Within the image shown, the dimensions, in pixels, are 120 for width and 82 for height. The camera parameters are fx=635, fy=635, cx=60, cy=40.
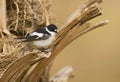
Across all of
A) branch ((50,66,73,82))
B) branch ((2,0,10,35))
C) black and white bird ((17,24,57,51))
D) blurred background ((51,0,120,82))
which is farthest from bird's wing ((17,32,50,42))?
blurred background ((51,0,120,82))

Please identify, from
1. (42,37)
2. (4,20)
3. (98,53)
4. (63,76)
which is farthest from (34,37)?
(98,53)

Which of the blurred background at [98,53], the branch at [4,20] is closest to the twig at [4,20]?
the branch at [4,20]

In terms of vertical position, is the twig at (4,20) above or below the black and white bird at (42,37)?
above

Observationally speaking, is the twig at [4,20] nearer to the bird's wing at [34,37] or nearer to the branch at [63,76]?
the bird's wing at [34,37]

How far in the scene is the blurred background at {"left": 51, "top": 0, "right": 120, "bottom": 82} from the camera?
3760mm

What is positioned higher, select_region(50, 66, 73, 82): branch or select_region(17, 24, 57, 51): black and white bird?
select_region(17, 24, 57, 51): black and white bird

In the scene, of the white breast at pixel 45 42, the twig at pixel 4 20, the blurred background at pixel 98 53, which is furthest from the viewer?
the blurred background at pixel 98 53

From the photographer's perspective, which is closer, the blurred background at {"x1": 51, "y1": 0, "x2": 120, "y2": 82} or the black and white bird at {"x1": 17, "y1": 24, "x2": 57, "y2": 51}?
the black and white bird at {"x1": 17, "y1": 24, "x2": 57, "y2": 51}

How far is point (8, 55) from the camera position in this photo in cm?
258

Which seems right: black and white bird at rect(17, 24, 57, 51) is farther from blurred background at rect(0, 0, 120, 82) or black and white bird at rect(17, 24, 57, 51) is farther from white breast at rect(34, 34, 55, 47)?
blurred background at rect(0, 0, 120, 82)

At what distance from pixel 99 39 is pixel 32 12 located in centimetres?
109

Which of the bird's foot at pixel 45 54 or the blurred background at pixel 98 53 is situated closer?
the bird's foot at pixel 45 54

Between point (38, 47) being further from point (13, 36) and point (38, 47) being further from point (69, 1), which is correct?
point (69, 1)

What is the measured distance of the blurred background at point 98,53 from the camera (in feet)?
12.3
